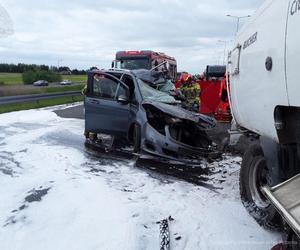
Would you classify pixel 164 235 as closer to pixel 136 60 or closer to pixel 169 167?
pixel 169 167

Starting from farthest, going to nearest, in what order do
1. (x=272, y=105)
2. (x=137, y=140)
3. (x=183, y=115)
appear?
(x=137, y=140), (x=183, y=115), (x=272, y=105)

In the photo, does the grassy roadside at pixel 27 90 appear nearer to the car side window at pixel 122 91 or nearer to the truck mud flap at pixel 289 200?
the car side window at pixel 122 91

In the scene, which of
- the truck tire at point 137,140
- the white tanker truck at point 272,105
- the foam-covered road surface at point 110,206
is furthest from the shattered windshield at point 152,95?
the white tanker truck at point 272,105

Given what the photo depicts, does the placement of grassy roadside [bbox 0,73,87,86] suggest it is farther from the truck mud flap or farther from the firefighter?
the truck mud flap

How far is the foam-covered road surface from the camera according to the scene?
14.8 ft

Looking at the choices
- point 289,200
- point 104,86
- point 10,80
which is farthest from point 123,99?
point 10,80

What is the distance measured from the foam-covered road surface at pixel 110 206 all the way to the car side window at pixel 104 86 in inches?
69.4

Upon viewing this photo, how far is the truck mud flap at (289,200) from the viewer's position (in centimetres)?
288

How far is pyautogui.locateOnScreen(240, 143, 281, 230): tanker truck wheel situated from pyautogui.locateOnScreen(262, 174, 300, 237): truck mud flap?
4.92 feet

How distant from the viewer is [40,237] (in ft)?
15.0

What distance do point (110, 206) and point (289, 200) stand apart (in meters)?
2.98

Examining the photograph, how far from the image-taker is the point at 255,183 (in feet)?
17.2

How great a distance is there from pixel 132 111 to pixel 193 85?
9569 mm

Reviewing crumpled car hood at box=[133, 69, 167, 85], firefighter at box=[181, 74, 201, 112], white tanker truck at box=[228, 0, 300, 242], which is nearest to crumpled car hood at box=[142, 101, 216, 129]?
crumpled car hood at box=[133, 69, 167, 85]
